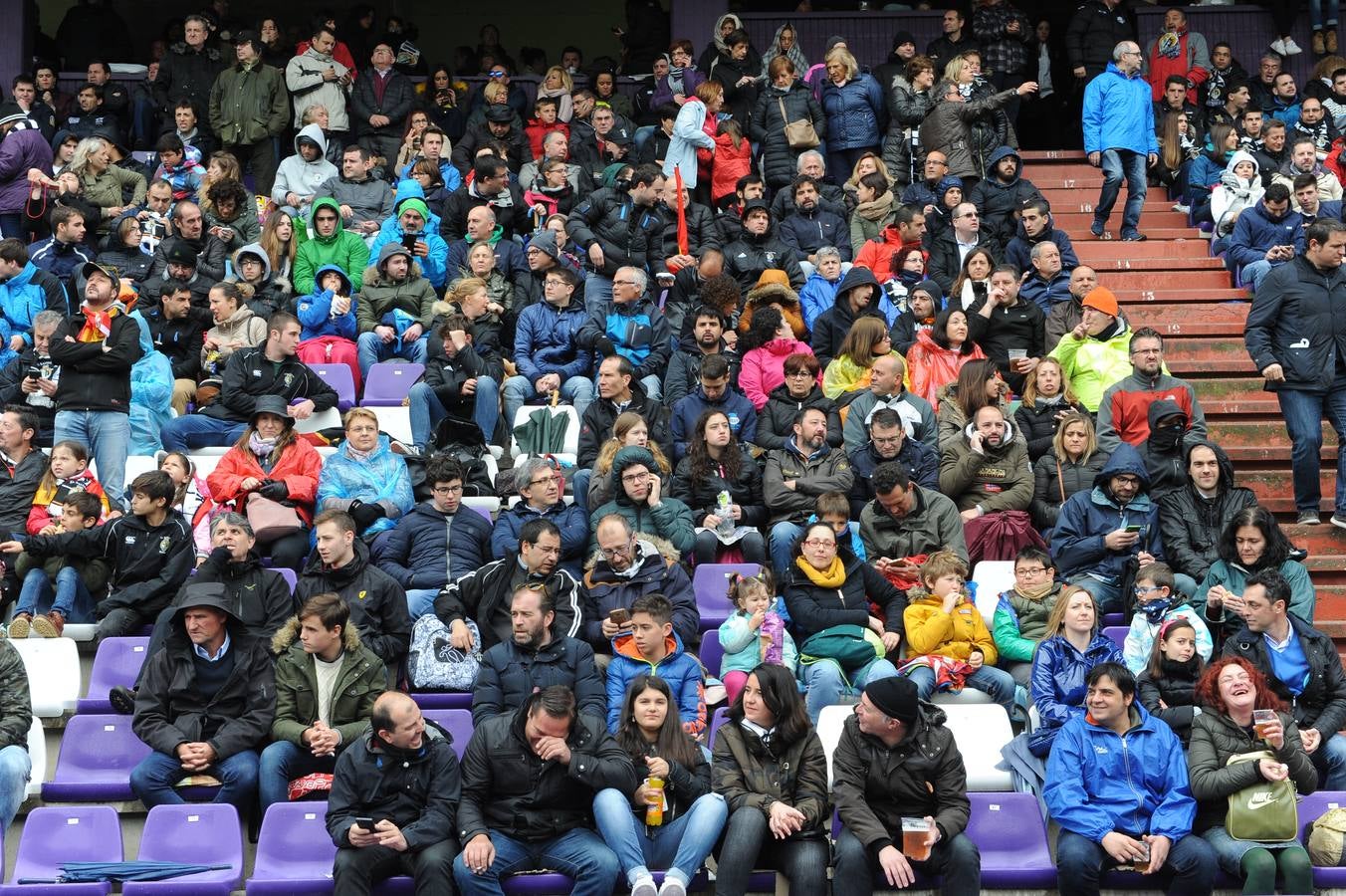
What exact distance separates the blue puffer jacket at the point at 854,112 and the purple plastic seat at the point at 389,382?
4784 millimetres

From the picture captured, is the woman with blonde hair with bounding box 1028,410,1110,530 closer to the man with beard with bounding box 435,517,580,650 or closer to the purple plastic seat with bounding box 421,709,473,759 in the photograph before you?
the man with beard with bounding box 435,517,580,650

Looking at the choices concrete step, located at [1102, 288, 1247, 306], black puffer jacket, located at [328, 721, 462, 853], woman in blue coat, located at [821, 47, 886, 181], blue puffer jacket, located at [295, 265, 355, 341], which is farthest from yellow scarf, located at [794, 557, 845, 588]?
woman in blue coat, located at [821, 47, 886, 181]

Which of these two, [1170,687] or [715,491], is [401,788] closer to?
[715,491]

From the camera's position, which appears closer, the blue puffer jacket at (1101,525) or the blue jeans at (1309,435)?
the blue puffer jacket at (1101,525)

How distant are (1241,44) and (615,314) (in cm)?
845

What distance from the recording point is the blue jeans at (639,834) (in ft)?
25.0

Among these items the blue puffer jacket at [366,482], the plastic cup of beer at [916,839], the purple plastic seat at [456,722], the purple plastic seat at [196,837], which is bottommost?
the plastic cup of beer at [916,839]

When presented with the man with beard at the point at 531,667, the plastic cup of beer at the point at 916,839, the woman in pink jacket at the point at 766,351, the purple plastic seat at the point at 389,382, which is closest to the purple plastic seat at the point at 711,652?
the man with beard at the point at 531,667

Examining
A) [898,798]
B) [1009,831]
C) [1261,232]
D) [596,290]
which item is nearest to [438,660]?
[898,798]

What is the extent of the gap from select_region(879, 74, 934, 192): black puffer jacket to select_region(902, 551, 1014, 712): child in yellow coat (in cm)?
633

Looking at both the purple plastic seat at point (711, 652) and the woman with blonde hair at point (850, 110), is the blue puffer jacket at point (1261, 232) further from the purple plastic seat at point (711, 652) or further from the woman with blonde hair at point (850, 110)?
the purple plastic seat at point (711, 652)

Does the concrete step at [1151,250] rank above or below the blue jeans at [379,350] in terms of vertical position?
above

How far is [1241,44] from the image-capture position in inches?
695

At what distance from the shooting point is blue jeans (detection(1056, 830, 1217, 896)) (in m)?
7.62
